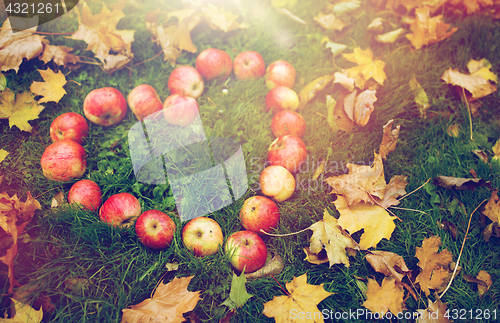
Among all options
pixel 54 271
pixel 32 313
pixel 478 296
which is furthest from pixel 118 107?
pixel 478 296

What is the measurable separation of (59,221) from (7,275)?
1.22 ft

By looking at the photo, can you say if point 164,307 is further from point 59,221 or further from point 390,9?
point 390,9

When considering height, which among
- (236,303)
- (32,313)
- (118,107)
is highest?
(118,107)

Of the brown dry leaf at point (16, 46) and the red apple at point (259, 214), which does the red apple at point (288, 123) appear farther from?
the brown dry leaf at point (16, 46)

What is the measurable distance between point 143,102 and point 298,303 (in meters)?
1.83

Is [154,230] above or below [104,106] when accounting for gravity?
below

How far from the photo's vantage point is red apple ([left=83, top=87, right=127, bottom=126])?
213 centimetres

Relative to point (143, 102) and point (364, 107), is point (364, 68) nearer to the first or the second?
point (364, 107)

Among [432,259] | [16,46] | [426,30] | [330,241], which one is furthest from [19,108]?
[426,30]

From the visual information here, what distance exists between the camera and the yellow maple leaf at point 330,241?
1.74 meters

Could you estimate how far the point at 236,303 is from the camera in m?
1.62

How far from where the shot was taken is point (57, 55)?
240cm

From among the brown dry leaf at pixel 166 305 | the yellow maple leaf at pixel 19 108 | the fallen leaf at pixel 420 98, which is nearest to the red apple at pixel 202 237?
the brown dry leaf at pixel 166 305

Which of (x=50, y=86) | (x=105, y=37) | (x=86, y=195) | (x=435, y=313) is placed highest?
(x=105, y=37)
